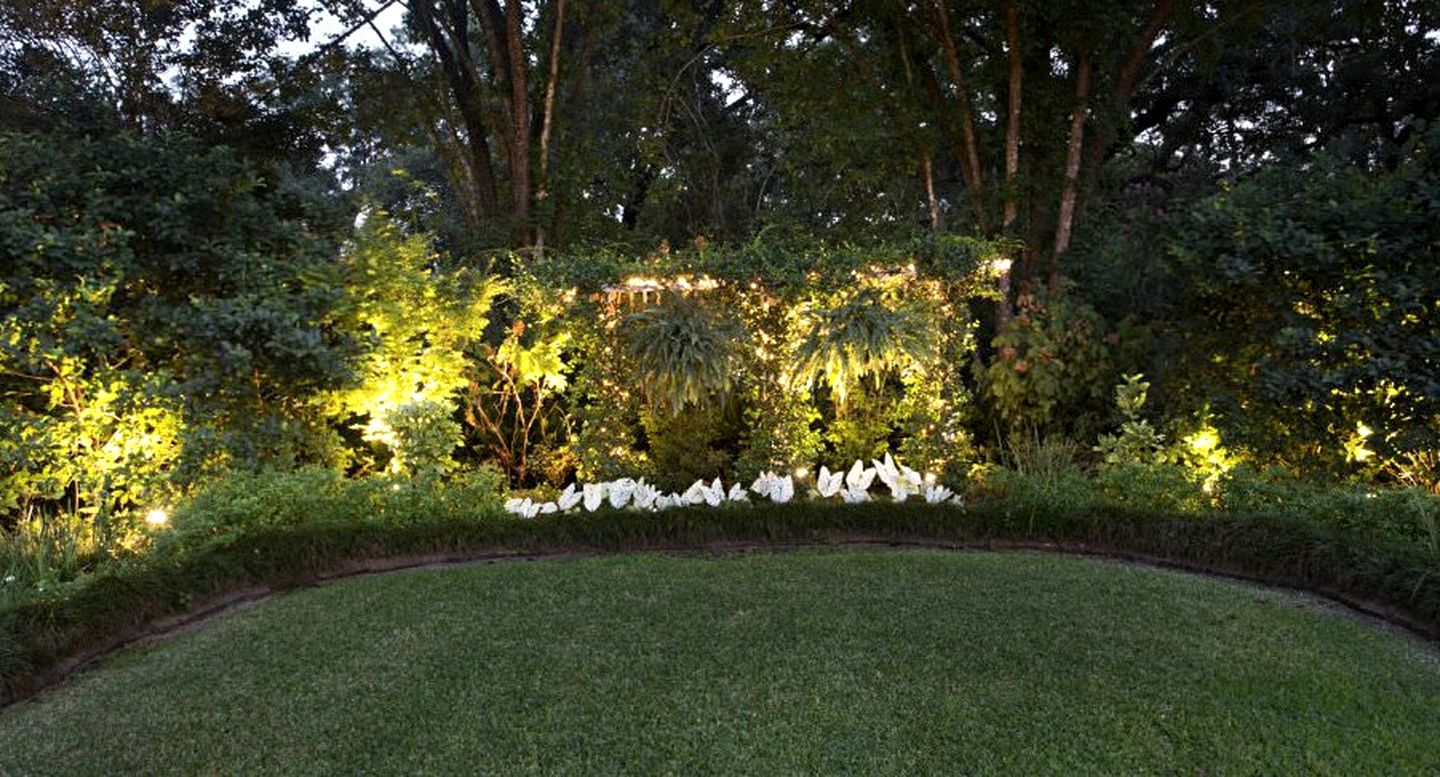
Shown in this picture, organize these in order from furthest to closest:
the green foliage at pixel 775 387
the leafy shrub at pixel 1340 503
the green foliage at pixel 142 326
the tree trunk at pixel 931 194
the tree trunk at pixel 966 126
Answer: the tree trunk at pixel 931 194, the tree trunk at pixel 966 126, the green foliage at pixel 775 387, the green foliage at pixel 142 326, the leafy shrub at pixel 1340 503

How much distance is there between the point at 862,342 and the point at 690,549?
5.62 ft

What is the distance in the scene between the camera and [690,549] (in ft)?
15.9

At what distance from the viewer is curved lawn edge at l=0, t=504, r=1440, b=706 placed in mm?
3377

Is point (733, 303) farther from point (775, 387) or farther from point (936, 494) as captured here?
point (936, 494)

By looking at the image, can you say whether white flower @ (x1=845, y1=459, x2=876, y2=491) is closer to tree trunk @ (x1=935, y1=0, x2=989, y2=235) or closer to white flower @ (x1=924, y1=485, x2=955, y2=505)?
white flower @ (x1=924, y1=485, x2=955, y2=505)

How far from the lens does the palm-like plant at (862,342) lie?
5.35 meters

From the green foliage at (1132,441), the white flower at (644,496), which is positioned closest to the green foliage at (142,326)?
the white flower at (644,496)

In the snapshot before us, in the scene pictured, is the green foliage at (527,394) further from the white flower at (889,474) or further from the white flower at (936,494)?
the white flower at (936,494)

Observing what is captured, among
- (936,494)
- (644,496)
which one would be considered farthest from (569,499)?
(936,494)

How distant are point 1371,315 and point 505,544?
17.3 ft

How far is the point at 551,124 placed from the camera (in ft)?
31.6

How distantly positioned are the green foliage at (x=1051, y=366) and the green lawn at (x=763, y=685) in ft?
7.95

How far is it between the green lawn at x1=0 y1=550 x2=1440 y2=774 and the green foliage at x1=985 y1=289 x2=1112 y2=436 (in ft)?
7.95

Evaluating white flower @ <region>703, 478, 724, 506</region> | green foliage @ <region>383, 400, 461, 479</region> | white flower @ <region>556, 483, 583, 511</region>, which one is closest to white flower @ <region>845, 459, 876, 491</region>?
white flower @ <region>703, 478, 724, 506</region>
